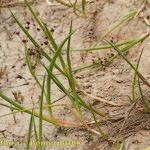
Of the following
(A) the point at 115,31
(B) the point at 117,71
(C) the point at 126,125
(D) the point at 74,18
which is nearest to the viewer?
(C) the point at 126,125

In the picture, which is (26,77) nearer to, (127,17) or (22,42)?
(22,42)

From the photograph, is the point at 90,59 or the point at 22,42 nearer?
the point at 90,59

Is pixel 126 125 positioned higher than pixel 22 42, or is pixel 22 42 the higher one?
pixel 22 42

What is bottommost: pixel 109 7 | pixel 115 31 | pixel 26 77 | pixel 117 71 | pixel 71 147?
pixel 71 147

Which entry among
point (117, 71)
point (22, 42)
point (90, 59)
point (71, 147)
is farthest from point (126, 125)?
point (22, 42)

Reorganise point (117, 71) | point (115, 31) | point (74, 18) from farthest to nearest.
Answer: point (74, 18) → point (115, 31) → point (117, 71)

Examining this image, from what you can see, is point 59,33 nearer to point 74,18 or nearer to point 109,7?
point 74,18
